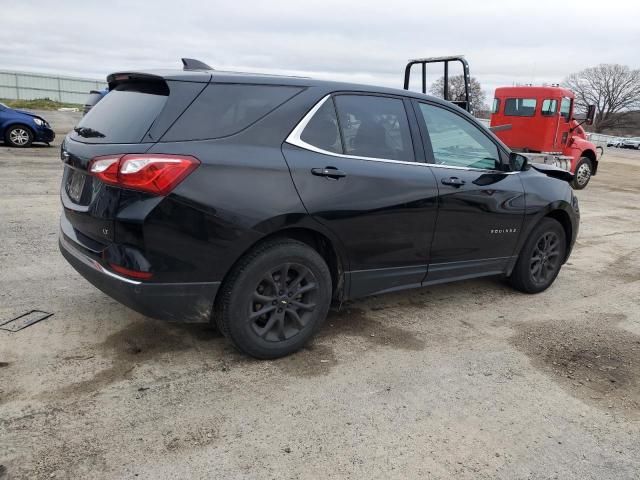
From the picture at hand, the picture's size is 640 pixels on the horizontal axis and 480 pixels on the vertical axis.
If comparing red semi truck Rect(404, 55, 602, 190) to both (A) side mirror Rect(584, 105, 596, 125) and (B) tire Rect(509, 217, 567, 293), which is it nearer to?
(A) side mirror Rect(584, 105, 596, 125)

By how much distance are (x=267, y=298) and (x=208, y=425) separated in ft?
2.76

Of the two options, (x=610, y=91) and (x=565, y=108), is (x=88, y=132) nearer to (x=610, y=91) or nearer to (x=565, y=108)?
(x=565, y=108)

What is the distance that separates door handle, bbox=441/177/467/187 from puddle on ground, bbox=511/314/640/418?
121cm

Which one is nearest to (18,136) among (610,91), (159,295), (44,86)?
(159,295)

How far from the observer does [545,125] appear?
1345 cm

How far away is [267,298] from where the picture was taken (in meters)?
3.29

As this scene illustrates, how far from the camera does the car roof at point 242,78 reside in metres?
3.13

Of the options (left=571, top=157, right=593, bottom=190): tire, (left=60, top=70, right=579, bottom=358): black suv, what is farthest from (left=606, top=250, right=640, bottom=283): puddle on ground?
(left=571, top=157, right=593, bottom=190): tire

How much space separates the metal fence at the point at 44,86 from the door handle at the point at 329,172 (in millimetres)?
38318

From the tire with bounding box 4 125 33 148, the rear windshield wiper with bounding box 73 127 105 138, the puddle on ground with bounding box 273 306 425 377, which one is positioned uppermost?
the rear windshield wiper with bounding box 73 127 105 138

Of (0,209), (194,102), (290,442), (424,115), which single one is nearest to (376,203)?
(424,115)

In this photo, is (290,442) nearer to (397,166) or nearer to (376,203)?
(376,203)

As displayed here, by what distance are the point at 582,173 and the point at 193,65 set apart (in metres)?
13.2

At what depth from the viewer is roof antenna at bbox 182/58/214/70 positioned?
3704mm
